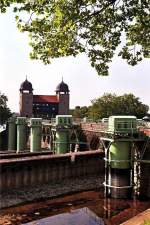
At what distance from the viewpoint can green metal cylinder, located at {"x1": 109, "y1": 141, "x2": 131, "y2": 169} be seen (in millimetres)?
44031

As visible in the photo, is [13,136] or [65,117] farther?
[13,136]

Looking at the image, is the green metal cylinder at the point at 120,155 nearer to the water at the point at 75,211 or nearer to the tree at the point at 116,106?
the water at the point at 75,211

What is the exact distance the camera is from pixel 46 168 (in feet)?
164

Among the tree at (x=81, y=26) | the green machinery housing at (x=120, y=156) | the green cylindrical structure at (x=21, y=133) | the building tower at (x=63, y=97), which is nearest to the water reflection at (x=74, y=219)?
the green machinery housing at (x=120, y=156)

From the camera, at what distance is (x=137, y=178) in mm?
46625

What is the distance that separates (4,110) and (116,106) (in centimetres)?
3729

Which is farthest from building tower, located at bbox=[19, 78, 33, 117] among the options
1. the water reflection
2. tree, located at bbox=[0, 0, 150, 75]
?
tree, located at bbox=[0, 0, 150, 75]

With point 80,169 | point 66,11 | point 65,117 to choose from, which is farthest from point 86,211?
point 66,11

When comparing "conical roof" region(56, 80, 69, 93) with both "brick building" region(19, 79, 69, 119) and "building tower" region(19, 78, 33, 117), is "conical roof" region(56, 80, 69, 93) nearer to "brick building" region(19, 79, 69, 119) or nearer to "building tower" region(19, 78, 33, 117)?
"brick building" region(19, 79, 69, 119)

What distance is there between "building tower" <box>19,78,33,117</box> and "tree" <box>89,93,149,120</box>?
23872 mm

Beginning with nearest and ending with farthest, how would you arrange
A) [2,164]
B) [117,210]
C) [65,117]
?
1. [117,210]
2. [2,164]
3. [65,117]

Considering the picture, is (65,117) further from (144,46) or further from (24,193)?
(144,46)

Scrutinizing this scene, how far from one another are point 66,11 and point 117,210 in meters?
29.5

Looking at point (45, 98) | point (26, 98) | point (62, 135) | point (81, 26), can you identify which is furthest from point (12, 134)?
point (81, 26)
